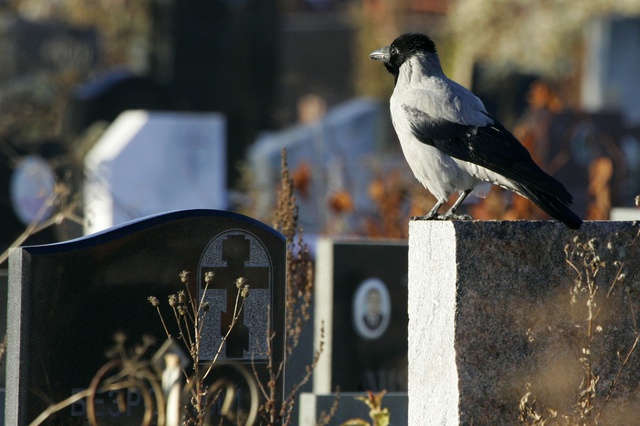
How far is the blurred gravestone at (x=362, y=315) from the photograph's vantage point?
605 cm

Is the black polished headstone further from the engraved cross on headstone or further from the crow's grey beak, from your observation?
the crow's grey beak

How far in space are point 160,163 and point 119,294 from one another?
20.4 feet

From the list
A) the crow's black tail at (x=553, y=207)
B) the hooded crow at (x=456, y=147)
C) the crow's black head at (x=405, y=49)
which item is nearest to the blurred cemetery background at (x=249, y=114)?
the crow's black head at (x=405, y=49)

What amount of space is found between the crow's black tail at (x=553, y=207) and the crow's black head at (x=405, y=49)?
2.44 feet

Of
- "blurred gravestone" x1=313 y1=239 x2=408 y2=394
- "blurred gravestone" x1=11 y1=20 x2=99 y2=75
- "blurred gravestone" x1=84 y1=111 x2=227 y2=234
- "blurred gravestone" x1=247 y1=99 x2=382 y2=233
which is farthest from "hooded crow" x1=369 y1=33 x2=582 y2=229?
"blurred gravestone" x1=11 y1=20 x2=99 y2=75

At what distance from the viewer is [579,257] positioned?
12.5 feet

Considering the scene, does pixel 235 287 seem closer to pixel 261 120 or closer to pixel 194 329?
pixel 194 329

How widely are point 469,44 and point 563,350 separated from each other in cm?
1623

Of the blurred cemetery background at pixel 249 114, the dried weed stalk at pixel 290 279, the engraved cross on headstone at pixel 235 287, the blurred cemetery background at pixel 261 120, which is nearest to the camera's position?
the engraved cross on headstone at pixel 235 287

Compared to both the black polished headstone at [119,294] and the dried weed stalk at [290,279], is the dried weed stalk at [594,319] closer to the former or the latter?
the dried weed stalk at [290,279]

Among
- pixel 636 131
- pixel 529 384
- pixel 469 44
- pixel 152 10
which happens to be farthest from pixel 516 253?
pixel 469 44

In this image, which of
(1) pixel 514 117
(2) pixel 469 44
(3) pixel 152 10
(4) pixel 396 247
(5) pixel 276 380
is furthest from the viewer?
(2) pixel 469 44

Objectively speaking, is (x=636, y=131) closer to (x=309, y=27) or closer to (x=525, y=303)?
(x=525, y=303)

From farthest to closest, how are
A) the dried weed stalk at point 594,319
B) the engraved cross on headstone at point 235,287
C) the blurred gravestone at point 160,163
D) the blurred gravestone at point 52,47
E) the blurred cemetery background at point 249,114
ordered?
the blurred gravestone at point 52,47 < the blurred gravestone at point 160,163 < the blurred cemetery background at point 249,114 < the engraved cross on headstone at point 235,287 < the dried weed stalk at point 594,319
